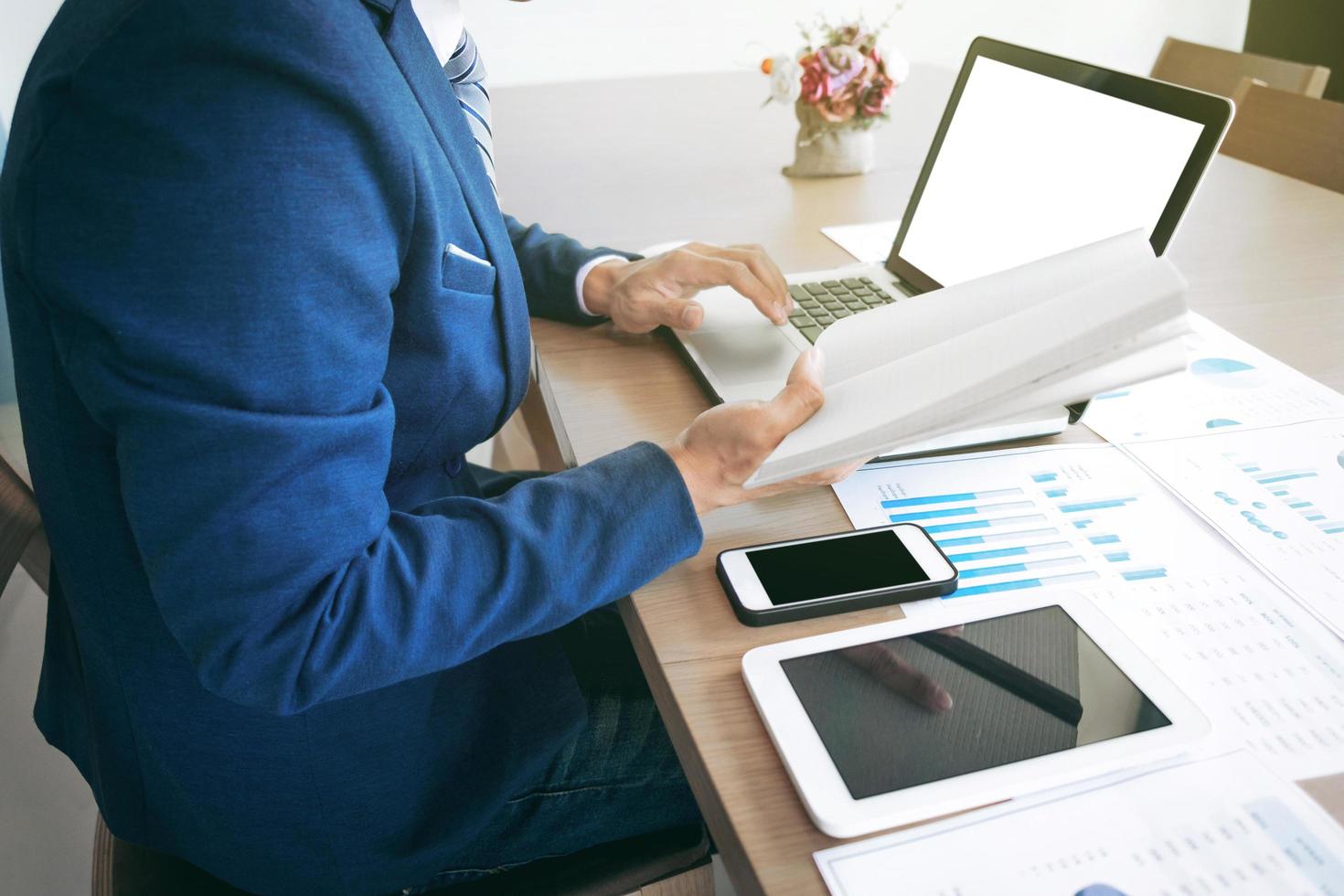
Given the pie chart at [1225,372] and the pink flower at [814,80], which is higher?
the pink flower at [814,80]

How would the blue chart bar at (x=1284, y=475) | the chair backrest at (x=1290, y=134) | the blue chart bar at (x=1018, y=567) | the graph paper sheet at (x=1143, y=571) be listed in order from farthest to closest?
the chair backrest at (x=1290, y=134) → the blue chart bar at (x=1284, y=475) → the blue chart bar at (x=1018, y=567) → the graph paper sheet at (x=1143, y=571)

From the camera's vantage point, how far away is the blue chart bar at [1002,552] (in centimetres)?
65

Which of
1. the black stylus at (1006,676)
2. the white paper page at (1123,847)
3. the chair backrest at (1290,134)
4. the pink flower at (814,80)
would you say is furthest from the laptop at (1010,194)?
the chair backrest at (1290,134)

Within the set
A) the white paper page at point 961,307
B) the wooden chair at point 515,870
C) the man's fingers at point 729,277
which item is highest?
the white paper page at point 961,307

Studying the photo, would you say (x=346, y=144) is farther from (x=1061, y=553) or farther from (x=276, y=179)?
(x=1061, y=553)

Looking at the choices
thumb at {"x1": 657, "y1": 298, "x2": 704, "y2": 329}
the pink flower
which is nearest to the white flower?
the pink flower

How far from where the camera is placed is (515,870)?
0.76 meters

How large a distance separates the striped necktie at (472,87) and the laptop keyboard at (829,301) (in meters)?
0.35

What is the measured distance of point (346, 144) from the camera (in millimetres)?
473

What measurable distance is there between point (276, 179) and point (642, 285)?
519 mm

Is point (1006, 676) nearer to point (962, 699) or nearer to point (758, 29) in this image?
point (962, 699)

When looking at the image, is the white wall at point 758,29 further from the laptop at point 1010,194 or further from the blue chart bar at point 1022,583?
the blue chart bar at point 1022,583

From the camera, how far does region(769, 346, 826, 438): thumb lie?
63 cm

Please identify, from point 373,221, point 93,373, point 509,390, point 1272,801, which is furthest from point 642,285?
point 1272,801
